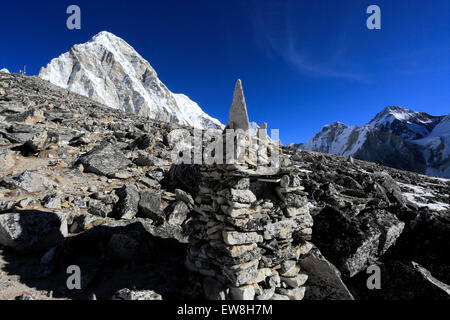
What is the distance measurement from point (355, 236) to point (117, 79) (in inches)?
5637

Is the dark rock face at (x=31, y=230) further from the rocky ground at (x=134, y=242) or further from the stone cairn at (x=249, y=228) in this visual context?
the stone cairn at (x=249, y=228)

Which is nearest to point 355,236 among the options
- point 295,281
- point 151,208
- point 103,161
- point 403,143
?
point 295,281

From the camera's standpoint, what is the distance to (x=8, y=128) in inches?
426

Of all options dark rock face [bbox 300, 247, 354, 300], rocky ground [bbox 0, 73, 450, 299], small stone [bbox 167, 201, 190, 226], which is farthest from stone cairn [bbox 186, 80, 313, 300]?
small stone [bbox 167, 201, 190, 226]

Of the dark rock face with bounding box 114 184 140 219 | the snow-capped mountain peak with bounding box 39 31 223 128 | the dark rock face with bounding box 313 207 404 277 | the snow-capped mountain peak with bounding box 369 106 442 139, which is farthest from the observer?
the snow-capped mountain peak with bounding box 369 106 442 139

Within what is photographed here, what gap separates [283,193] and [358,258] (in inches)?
107

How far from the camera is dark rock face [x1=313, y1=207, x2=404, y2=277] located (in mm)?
5121

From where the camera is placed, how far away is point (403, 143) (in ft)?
298

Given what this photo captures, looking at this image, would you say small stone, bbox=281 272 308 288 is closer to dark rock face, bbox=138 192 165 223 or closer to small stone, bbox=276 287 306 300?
small stone, bbox=276 287 306 300

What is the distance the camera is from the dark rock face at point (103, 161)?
8.97 m

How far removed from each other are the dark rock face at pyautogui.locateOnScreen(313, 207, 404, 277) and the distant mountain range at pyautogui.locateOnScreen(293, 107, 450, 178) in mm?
105150

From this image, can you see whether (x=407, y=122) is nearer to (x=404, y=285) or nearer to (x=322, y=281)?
(x=404, y=285)

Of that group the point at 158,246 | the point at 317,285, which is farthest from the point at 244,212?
the point at 158,246

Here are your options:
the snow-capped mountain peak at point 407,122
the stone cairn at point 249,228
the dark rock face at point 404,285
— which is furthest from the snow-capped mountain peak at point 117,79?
the snow-capped mountain peak at point 407,122
